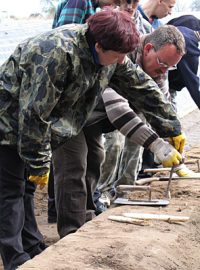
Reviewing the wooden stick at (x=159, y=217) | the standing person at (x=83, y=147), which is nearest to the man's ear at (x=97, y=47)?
the standing person at (x=83, y=147)

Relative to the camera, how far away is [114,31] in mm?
3236

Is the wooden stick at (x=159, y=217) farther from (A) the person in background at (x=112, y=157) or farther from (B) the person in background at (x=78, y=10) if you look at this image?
(B) the person in background at (x=78, y=10)

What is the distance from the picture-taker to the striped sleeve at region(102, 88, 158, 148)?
434cm

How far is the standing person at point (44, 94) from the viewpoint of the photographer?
3268 millimetres

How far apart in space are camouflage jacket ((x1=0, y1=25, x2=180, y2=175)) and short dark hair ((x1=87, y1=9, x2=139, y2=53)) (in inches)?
5.7

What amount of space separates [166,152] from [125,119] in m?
0.38

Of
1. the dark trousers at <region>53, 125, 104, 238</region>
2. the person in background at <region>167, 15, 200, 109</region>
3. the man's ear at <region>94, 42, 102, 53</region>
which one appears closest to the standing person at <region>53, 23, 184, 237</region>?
the dark trousers at <region>53, 125, 104, 238</region>

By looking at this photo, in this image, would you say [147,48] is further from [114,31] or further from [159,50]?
[114,31]

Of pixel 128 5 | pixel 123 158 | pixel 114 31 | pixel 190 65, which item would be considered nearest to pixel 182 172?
pixel 123 158

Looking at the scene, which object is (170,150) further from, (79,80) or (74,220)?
(79,80)

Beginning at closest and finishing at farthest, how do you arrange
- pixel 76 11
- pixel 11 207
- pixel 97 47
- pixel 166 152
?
pixel 97 47 < pixel 11 207 < pixel 166 152 < pixel 76 11

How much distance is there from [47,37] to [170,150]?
1.43 metres

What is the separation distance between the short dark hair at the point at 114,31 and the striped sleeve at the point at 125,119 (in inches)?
40.5

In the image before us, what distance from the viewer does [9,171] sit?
3613mm
